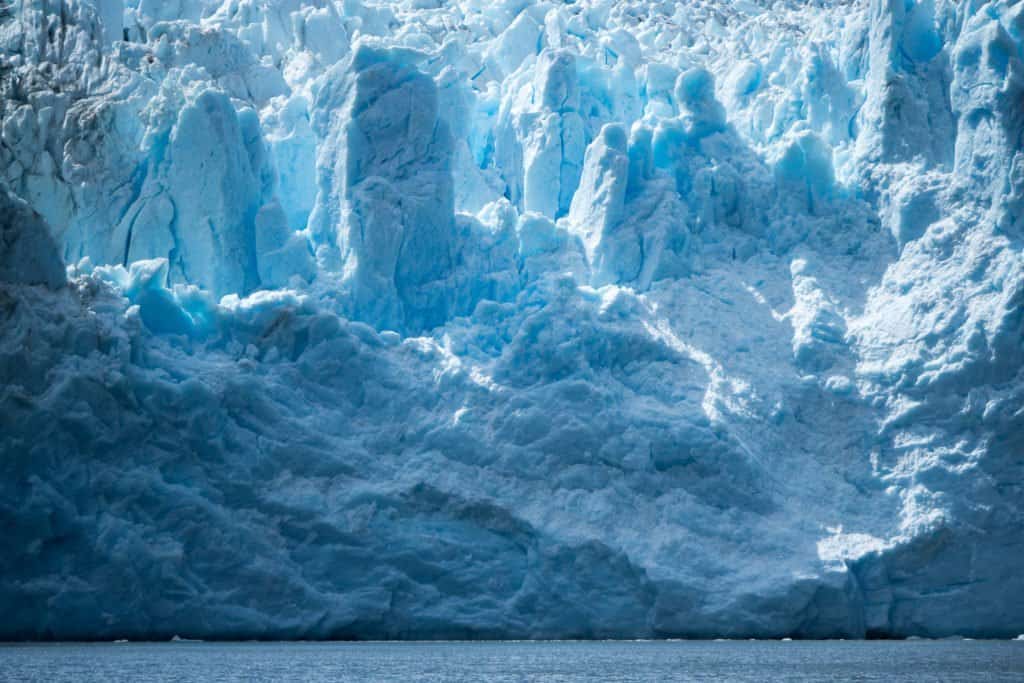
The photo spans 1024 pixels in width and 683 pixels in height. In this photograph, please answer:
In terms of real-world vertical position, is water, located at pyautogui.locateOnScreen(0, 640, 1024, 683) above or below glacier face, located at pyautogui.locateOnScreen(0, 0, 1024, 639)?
below

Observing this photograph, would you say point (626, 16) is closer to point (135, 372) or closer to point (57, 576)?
point (135, 372)

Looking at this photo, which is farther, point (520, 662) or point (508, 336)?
point (508, 336)

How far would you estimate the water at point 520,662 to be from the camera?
67.6 feet

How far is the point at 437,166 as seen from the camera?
99.7 ft

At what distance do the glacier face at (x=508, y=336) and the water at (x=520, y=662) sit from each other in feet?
2.59

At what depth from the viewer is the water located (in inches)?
811

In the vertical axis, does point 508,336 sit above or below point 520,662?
above

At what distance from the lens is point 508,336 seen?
2989 cm

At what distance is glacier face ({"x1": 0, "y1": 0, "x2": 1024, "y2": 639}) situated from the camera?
26.1 meters

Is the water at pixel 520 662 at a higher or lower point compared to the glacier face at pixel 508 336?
lower

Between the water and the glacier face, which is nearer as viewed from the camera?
the water

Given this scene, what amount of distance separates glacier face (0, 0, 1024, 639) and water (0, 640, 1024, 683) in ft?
2.59

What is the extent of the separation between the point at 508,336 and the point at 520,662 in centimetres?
790

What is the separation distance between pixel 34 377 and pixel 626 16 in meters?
18.9
